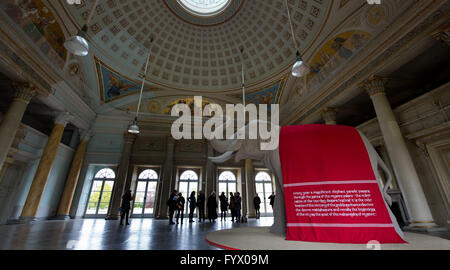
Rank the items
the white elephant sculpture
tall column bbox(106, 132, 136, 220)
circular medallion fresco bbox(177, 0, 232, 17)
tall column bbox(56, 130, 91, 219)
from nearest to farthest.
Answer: the white elephant sculpture → tall column bbox(56, 130, 91, 219) → tall column bbox(106, 132, 136, 220) → circular medallion fresco bbox(177, 0, 232, 17)

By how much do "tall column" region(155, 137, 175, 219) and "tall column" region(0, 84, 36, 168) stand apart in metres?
7.47

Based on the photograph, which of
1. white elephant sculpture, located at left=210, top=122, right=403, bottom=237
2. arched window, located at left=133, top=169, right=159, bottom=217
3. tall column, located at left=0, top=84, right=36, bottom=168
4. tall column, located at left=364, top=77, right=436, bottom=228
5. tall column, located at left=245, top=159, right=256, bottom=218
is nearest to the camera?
white elephant sculpture, located at left=210, top=122, right=403, bottom=237

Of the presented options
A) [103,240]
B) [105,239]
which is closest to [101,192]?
[105,239]

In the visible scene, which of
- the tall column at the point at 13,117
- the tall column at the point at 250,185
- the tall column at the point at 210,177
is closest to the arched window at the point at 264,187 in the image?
the tall column at the point at 250,185

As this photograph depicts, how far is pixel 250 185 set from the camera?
1388 centimetres

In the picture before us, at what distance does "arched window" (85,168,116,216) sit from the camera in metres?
12.7

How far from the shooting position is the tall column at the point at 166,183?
12.0 m

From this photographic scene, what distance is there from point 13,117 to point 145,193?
Result: 8116mm

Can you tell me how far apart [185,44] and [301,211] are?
14.4 m

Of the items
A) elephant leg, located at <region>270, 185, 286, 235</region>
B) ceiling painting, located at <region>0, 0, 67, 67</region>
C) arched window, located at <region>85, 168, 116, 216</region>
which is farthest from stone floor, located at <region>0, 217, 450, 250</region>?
arched window, located at <region>85, 168, 116, 216</region>

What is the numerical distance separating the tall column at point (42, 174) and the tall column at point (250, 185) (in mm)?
11592

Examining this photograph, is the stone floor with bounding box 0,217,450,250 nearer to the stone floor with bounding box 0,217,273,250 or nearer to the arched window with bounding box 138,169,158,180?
the stone floor with bounding box 0,217,273,250

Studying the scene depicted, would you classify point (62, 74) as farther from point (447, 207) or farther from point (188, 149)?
point (447, 207)
